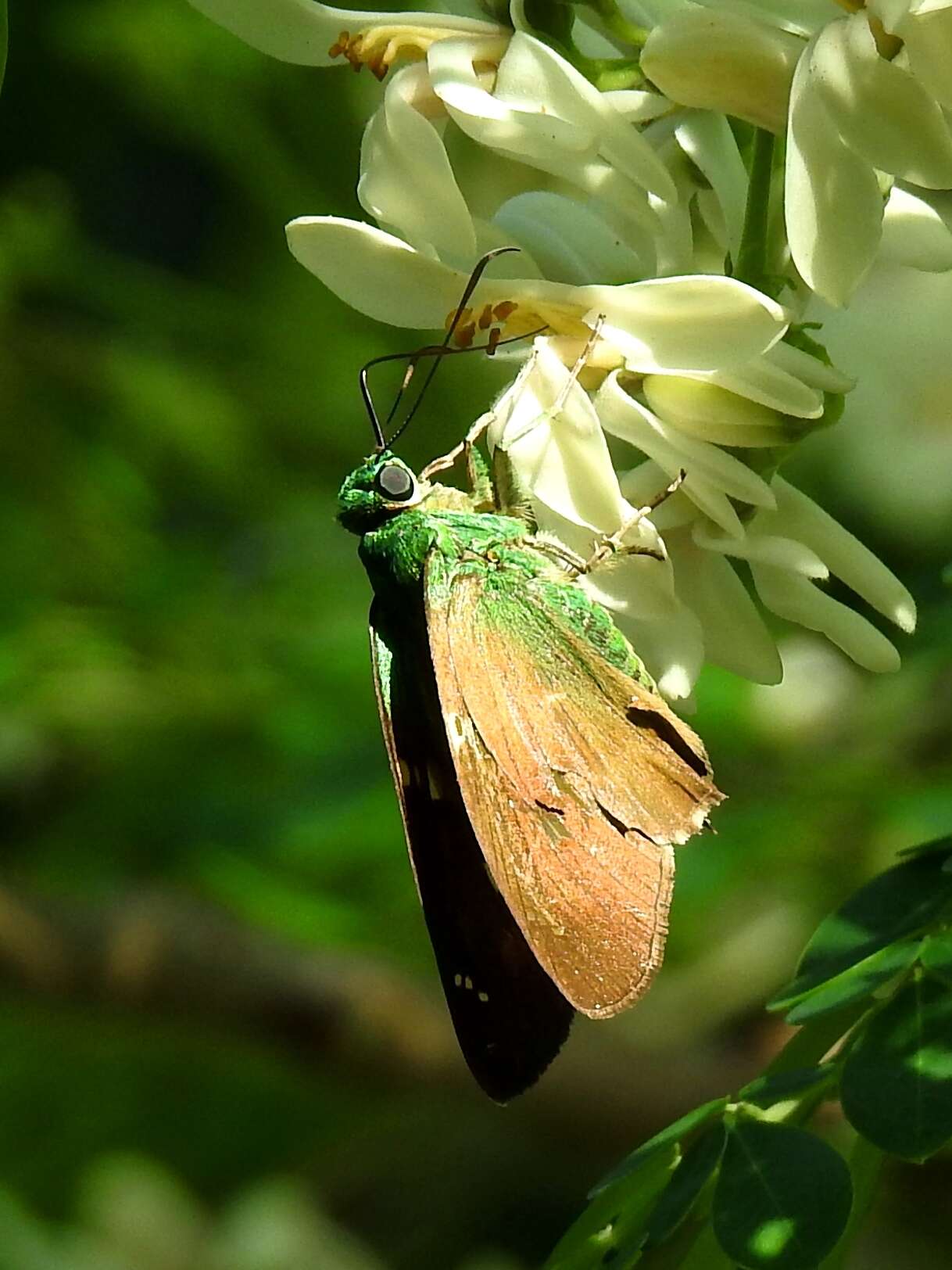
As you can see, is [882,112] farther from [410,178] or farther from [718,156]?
[410,178]

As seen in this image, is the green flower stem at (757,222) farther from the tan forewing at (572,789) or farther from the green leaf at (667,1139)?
the green leaf at (667,1139)

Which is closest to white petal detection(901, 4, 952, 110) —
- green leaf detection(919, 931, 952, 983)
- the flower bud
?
the flower bud

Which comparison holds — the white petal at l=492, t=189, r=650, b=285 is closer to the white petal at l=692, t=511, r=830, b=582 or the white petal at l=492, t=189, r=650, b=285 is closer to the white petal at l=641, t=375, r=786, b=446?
the white petal at l=641, t=375, r=786, b=446

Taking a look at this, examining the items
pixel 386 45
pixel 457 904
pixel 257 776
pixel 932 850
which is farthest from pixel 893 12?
pixel 257 776

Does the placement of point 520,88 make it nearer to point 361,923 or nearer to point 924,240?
point 924,240

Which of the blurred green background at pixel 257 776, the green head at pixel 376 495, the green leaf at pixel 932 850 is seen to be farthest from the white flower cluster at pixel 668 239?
the blurred green background at pixel 257 776
